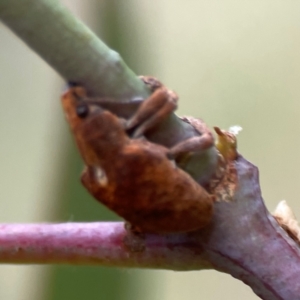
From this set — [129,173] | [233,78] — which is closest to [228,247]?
[129,173]

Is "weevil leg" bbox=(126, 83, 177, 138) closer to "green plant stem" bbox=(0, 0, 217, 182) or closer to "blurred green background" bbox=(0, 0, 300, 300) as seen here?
"green plant stem" bbox=(0, 0, 217, 182)

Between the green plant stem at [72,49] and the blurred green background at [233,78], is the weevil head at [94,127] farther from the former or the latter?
the blurred green background at [233,78]

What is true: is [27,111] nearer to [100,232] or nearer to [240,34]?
[240,34]

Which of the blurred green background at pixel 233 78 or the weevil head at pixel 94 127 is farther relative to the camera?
the blurred green background at pixel 233 78

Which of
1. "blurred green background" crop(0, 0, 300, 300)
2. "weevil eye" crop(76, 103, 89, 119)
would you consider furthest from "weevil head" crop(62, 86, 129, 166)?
"blurred green background" crop(0, 0, 300, 300)

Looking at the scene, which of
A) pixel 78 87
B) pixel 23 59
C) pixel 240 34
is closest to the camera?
pixel 78 87

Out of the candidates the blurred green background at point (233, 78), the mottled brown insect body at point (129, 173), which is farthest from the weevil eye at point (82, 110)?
the blurred green background at point (233, 78)

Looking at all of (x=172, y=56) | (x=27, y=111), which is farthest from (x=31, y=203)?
(x=172, y=56)
